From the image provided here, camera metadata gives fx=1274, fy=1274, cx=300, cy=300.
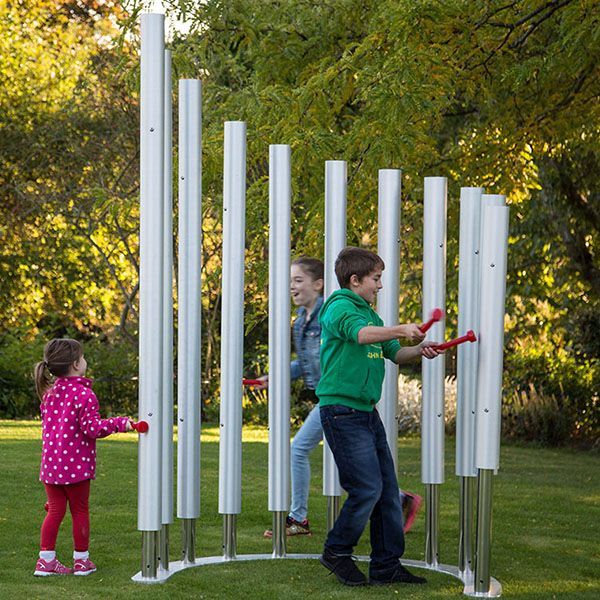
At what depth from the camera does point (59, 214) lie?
60.0 feet

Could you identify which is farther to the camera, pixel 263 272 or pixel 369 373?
pixel 263 272

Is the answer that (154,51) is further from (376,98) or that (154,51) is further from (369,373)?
(376,98)

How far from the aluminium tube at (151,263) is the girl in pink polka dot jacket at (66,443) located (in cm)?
28

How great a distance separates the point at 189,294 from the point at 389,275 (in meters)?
1.03

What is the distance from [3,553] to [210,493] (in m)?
2.81

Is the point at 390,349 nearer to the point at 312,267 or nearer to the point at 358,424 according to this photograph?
the point at 358,424

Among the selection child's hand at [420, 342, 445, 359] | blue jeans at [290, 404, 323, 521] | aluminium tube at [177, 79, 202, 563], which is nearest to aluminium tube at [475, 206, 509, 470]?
child's hand at [420, 342, 445, 359]

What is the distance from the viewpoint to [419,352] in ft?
19.2

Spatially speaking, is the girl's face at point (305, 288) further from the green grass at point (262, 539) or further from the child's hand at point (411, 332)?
the child's hand at point (411, 332)

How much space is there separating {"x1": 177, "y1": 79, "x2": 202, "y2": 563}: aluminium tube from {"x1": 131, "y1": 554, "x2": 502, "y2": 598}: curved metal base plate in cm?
27

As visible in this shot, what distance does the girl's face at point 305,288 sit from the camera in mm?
7070

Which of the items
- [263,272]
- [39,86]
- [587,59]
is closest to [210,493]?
[263,272]

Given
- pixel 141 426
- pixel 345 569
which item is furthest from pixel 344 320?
pixel 345 569

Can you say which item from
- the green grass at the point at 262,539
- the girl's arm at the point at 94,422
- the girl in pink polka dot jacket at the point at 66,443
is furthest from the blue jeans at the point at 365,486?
the girl in pink polka dot jacket at the point at 66,443
